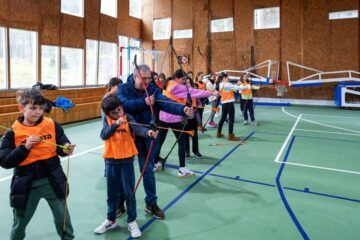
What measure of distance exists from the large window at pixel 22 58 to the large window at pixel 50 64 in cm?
35

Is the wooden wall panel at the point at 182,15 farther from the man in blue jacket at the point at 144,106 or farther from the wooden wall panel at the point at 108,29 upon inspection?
the man in blue jacket at the point at 144,106

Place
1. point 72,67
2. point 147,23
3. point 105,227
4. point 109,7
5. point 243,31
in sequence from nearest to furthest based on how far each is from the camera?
point 105,227 → point 72,67 → point 109,7 → point 243,31 → point 147,23

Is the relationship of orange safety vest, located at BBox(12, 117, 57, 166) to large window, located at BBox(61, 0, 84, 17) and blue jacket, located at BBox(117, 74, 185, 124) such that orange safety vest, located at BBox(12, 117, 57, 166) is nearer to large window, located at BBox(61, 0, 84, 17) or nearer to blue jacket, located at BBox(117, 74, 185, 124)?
blue jacket, located at BBox(117, 74, 185, 124)

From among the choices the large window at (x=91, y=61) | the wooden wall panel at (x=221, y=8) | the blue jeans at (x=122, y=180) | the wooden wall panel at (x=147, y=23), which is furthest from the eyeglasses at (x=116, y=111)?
the wooden wall panel at (x=147, y=23)

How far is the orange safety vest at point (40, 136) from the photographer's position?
6.39 feet

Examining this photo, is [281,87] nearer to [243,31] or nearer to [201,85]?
[243,31]

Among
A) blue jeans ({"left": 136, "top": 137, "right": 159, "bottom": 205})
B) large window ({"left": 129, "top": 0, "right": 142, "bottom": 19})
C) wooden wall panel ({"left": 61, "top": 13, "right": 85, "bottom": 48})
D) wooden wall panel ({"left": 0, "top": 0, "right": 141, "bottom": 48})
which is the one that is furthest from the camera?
large window ({"left": 129, "top": 0, "right": 142, "bottom": 19})

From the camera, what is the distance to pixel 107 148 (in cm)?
255

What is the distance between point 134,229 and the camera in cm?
264

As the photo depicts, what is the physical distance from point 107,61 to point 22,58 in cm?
438

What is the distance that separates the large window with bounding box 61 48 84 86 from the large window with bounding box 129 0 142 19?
456cm

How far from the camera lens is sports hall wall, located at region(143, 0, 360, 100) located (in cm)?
1233

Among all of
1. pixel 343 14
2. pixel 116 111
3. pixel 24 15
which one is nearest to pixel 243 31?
pixel 343 14

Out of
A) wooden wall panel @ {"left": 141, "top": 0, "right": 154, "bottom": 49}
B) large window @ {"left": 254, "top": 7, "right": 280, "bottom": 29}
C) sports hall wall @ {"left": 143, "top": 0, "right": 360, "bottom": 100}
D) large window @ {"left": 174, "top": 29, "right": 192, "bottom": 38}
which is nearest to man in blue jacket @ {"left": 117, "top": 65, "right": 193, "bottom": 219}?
sports hall wall @ {"left": 143, "top": 0, "right": 360, "bottom": 100}
